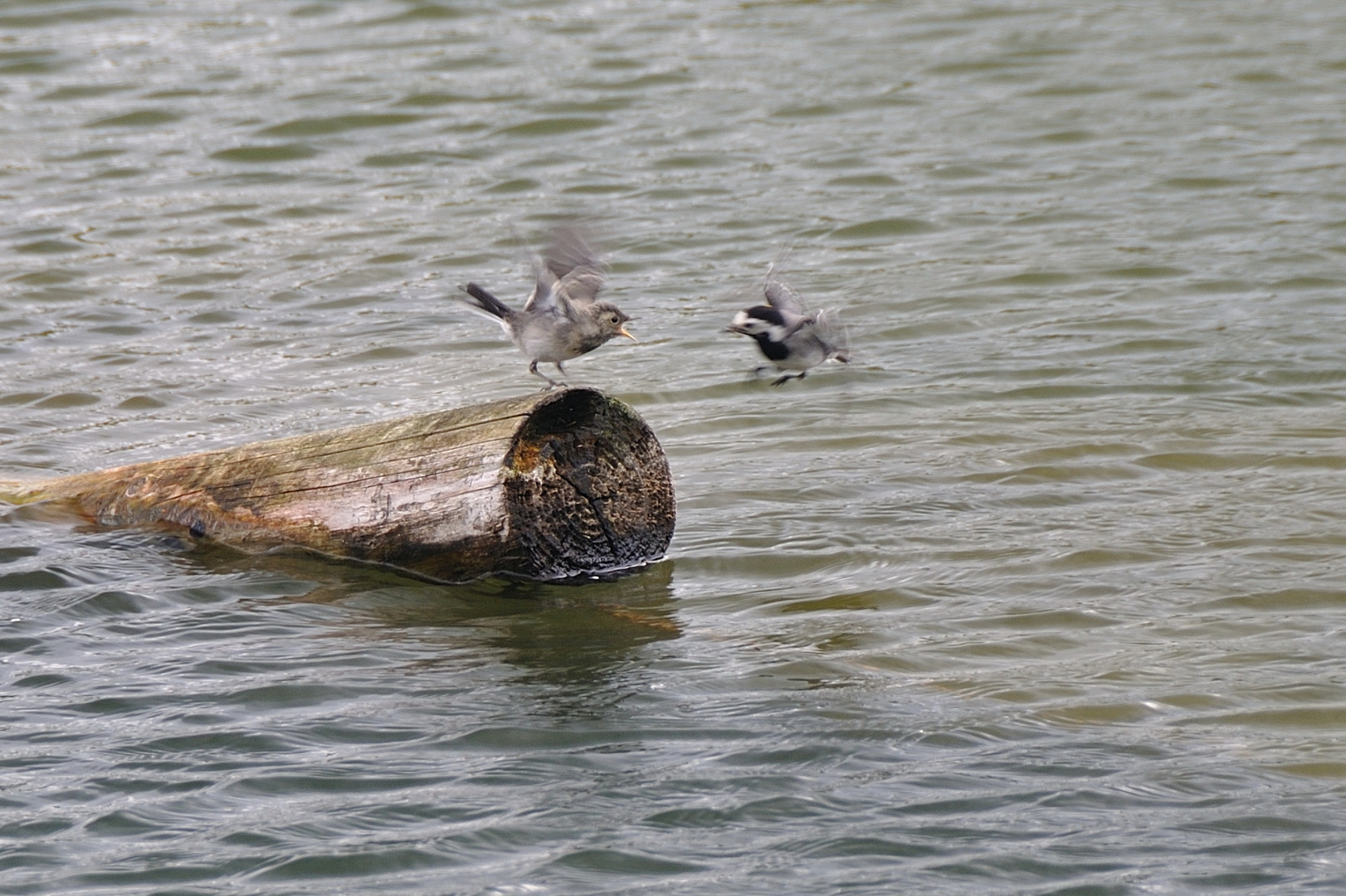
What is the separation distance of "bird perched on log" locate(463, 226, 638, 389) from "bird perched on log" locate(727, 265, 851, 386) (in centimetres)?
49

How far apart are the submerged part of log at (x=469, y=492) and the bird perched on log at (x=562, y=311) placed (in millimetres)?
516

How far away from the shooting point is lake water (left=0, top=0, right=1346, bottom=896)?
4.68 meters

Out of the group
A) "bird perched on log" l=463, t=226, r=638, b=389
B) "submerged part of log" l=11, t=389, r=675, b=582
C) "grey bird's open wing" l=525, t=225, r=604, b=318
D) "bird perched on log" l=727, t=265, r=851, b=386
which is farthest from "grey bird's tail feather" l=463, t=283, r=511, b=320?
"bird perched on log" l=727, t=265, r=851, b=386

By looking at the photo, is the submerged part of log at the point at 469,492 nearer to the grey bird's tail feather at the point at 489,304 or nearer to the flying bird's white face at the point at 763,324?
the flying bird's white face at the point at 763,324

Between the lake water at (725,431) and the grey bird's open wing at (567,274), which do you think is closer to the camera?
the lake water at (725,431)

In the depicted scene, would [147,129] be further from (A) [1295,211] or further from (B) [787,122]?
(A) [1295,211]

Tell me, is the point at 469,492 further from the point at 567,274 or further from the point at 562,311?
the point at 567,274

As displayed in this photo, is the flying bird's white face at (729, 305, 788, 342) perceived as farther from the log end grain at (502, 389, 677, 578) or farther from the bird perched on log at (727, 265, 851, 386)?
the log end grain at (502, 389, 677, 578)

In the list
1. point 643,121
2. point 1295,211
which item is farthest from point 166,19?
point 1295,211

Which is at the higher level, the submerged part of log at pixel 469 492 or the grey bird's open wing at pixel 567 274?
the grey bird's open wing at pixel 567 274

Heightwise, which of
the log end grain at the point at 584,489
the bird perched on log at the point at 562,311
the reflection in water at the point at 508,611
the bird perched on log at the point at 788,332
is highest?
the bird perched on log at the point at 562,311

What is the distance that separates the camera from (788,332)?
6742 mm

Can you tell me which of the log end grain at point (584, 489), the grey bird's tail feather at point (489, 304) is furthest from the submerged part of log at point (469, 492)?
the grey bird's tail feather at point (489, 304)

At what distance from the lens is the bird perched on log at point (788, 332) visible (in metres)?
6.75
